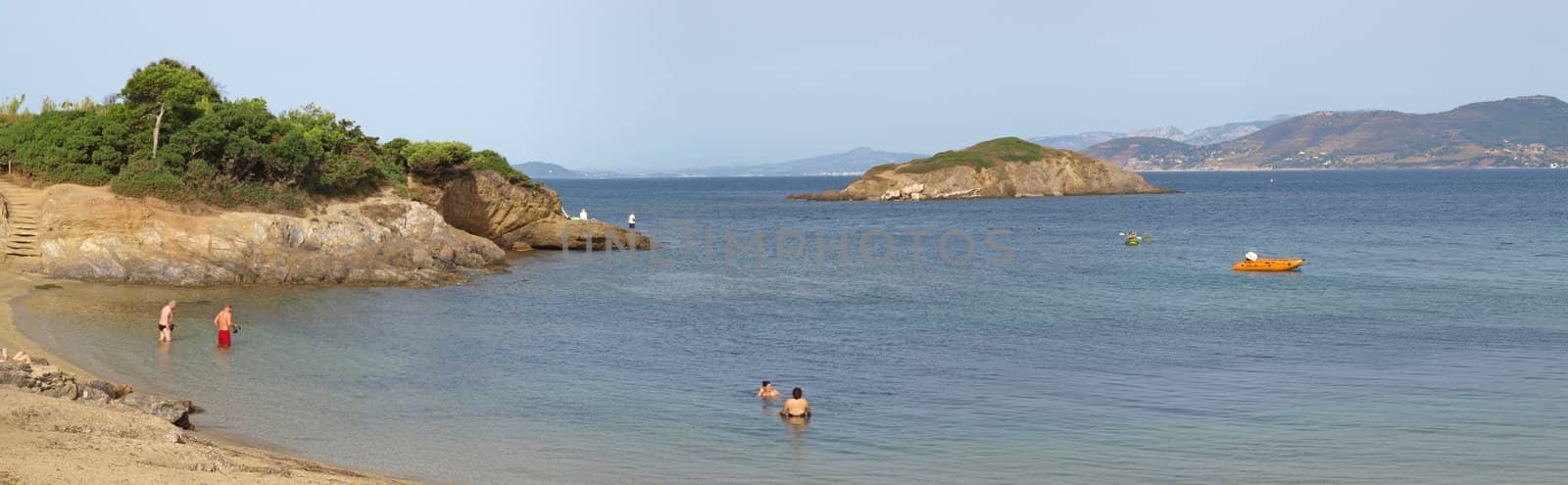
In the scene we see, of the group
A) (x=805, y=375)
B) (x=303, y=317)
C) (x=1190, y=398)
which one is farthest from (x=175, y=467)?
(x=303, y=317)

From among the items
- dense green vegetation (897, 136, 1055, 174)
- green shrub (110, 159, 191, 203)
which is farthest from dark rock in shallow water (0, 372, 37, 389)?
dense green vegetation (897, 136, 1055, 174)

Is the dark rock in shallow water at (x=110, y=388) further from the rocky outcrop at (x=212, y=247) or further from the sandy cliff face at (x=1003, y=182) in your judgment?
the sandy cliff face at (x=1003, y=182)

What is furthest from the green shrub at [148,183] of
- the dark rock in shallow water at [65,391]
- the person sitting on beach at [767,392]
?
the person sitting on beach at [767,392]

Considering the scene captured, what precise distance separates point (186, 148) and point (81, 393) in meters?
32.1

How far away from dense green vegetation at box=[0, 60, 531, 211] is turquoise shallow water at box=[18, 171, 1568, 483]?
919 centimetres

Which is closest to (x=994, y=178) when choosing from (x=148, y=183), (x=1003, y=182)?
(x=1003, y=182)

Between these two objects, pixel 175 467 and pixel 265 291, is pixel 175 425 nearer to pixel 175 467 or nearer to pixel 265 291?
pixel 175 467

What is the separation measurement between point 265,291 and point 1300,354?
108ft

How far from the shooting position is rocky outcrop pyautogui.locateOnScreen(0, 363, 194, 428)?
2116 cm

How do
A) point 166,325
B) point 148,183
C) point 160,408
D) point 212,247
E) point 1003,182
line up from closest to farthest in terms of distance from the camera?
point 160,408
point 166,325
point 212,247
point 148,183
point 1003,182

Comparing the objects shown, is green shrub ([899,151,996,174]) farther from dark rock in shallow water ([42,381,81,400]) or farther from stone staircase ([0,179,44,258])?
dark rock in shallow water ([42,381,81,400])

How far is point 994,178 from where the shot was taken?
16775 cm

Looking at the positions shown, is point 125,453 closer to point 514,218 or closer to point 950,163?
point 514,218

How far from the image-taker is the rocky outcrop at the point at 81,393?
21156mm
